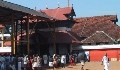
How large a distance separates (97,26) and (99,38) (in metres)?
6.01

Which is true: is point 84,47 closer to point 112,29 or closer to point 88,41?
point 88,41

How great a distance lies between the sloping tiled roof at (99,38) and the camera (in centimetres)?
4650

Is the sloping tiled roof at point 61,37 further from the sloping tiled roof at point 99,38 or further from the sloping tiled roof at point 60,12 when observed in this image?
the sloping tiled roof at point 99,38

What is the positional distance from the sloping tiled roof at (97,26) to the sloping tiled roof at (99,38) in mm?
862

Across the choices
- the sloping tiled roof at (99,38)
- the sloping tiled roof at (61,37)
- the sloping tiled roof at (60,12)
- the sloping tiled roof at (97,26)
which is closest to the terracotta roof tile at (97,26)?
the sloping tiled roof at (97,26)

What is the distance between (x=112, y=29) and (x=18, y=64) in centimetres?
2532

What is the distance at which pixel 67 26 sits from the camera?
4634 cm

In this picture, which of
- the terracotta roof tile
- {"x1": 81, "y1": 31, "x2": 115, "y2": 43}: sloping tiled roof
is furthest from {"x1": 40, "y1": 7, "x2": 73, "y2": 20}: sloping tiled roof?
the terracotta roof tile

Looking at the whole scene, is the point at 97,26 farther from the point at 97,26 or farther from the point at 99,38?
the point at 99,38

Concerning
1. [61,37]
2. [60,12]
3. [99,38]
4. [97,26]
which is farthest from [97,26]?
[61,37]

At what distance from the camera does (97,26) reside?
2092 inches

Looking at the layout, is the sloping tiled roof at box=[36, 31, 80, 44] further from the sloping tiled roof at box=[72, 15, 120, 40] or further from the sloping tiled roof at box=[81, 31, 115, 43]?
the sloping tiled roof at box=[72, 15, 120, 40]

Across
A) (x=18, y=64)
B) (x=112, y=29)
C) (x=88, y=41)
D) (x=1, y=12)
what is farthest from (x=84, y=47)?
(x=18, y=64)

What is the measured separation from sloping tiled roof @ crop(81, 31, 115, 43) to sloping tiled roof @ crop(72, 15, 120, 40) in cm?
86
